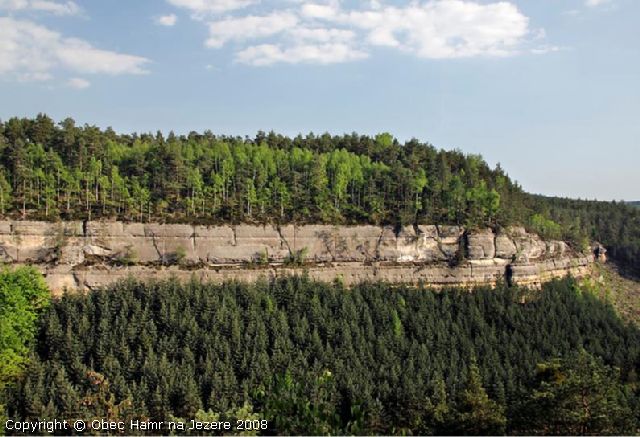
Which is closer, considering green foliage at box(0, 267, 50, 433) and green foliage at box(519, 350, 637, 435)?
green foliage at box(519, 350, 637, 435)

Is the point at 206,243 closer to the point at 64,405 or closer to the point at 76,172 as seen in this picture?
the point at 76,172

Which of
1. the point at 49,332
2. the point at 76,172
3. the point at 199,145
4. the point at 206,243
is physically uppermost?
the point at 199,145

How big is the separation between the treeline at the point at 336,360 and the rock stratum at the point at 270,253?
3.40 meters

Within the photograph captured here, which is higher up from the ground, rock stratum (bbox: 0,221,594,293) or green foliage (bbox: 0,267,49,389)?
rock stratum (bbox: 0,221,594,293)

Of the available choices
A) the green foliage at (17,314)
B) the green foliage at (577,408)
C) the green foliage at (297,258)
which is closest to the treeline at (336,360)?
the green foliage at (577,408)

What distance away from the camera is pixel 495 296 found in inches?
2825

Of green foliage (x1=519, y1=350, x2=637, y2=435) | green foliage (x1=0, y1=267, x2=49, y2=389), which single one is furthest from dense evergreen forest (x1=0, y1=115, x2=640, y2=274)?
green foliage (x1=519, y1=350, x2=637, y2=435)

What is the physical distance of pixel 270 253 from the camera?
2867 inches

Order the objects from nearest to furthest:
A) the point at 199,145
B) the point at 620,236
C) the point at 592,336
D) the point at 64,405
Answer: the point at 64,405
the point at 592,336
the point at 199,145
the point at 620,236

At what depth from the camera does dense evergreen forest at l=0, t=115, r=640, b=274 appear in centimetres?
7094

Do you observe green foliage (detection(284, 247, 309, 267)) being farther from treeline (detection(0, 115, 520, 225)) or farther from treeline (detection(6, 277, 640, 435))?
treeline (detection(6, 277, 640, 435))

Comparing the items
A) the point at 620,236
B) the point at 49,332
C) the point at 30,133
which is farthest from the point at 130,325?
the point at 620,236

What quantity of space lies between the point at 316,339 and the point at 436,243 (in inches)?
1055

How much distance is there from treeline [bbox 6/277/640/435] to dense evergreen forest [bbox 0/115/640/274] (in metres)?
12.1
